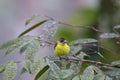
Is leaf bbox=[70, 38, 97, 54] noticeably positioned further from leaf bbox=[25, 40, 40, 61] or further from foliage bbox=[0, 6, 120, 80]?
leaf bbox=[25, 40, 40, 61]

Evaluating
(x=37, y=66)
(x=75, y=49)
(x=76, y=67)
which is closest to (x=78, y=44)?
(x=75, y=49)

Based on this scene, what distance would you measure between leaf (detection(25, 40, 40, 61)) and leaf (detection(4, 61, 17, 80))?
0.06 meters

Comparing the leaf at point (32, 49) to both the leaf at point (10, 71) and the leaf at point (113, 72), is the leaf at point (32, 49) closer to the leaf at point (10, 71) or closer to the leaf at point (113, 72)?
the leaf at point (10, 71)

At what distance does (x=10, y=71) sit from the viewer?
91 cm

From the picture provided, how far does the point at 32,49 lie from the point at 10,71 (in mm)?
95

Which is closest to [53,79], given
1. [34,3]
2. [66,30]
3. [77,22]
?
[66,30]

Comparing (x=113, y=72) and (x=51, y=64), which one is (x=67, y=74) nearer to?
(x=51, y=64)

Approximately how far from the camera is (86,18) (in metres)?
2.36

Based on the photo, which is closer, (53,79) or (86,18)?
(53,79)

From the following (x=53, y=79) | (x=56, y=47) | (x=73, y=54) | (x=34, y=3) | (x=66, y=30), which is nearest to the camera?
(x=53, y=79)

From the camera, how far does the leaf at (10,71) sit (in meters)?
0.91

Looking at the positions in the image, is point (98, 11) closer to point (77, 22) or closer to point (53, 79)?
point (77, 22)

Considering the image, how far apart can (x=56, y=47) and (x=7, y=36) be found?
3.62 feet

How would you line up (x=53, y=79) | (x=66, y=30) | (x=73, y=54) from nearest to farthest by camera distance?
1. (x=53, y=79)
2. (x=73, y=54)
3. (x=66, y=30)
